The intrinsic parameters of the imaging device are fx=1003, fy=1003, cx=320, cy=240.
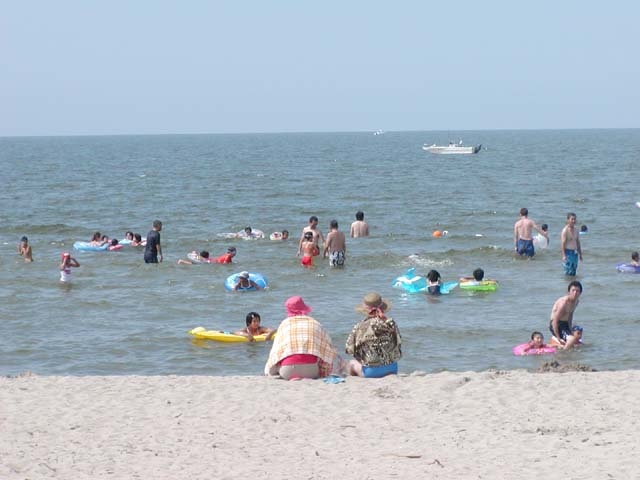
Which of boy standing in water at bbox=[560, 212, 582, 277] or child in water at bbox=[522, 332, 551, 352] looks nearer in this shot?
child in water at bbox=[522, 332, 551, 352]

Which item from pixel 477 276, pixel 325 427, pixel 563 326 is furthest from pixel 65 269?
pixel 325 427

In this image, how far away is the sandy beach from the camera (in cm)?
770

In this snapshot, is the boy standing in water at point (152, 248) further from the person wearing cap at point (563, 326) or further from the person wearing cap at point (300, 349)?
the person wearing cap at point (300, 349)

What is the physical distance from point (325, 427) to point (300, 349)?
164 centimetres

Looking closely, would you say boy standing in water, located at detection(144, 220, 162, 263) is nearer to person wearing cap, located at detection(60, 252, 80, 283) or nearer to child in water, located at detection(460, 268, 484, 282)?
person wearing cap, located at detection(60, 252, 80, 283)

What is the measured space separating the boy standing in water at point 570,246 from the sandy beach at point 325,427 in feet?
28.4

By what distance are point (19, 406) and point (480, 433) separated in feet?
14.4

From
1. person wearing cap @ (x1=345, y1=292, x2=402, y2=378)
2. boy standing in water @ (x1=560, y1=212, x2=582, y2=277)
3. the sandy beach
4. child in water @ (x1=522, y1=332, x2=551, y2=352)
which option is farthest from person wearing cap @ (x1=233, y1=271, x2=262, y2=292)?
person wearing cap @ (x1=345, y1=292, x2=402, y2=378)

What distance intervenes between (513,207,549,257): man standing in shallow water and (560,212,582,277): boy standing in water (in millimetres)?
1789

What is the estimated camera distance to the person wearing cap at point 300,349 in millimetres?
10367

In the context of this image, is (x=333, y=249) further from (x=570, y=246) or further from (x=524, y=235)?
(x=570, y=246)

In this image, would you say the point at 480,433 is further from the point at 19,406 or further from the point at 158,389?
the point at 19,406

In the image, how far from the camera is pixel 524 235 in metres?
22.5

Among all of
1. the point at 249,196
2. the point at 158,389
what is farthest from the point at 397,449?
the point at 249,196
